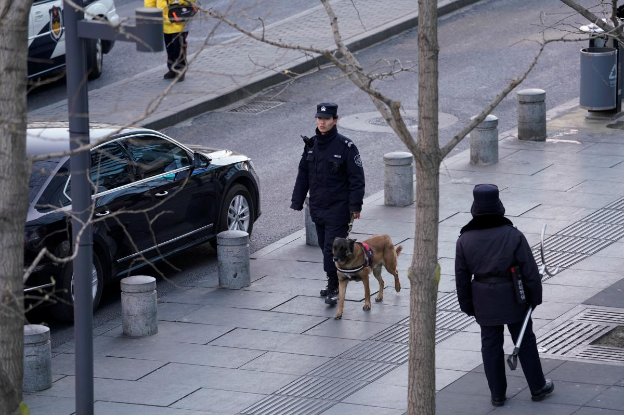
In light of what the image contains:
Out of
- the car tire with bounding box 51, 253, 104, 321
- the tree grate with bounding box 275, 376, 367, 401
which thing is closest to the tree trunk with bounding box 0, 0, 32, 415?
the tree grate with bounding box 275, 376, 367, 401

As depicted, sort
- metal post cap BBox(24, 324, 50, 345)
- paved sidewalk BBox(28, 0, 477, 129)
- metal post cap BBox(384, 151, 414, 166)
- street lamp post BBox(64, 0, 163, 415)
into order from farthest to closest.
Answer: paved sidewalk BBox(28, 0, 477, 129)
metal post cap BBox(384, 151, 414, 166)
metal post cap BBox(24, 324, 50, 345)
street lamp post BBox(64, 0, 163, 415)

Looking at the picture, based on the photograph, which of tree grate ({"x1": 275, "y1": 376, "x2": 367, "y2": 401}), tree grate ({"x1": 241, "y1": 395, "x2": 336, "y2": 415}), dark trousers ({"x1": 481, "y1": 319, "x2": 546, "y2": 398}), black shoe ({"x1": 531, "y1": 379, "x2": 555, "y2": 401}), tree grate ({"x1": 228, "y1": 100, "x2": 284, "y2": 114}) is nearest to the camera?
dark trousers ({"x1": 481, "y1": 319, "x2": 546, "y2": 398})

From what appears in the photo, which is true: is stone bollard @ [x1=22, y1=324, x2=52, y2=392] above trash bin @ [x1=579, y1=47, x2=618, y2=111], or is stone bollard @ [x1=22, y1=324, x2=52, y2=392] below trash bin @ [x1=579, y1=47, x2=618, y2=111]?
below

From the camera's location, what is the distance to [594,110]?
60.6 feet

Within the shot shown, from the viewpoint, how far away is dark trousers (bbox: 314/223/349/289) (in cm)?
1141

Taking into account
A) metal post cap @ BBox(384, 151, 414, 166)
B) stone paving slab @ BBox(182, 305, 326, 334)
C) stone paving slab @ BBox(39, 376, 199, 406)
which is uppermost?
metal post cap @ BBox(384, 151, 414, 166)

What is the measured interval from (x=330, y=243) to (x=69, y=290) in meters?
2.49

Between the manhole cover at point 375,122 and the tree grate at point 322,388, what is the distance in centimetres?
865

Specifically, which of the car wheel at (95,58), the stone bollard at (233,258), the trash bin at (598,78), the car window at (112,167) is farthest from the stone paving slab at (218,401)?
the car wheel at (95,58)

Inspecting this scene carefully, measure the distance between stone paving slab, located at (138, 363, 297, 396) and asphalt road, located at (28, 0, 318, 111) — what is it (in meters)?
9.42

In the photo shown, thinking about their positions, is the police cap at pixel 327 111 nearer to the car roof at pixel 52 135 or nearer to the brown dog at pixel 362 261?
the brown dog at pixel 362 261

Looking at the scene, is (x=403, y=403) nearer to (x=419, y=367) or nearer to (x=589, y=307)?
(x=419, y=367)

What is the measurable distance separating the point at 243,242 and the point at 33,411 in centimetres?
334

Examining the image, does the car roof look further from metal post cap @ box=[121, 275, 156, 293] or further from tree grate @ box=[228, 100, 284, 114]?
tree grate @ box=[228, 100, 284, 114]
